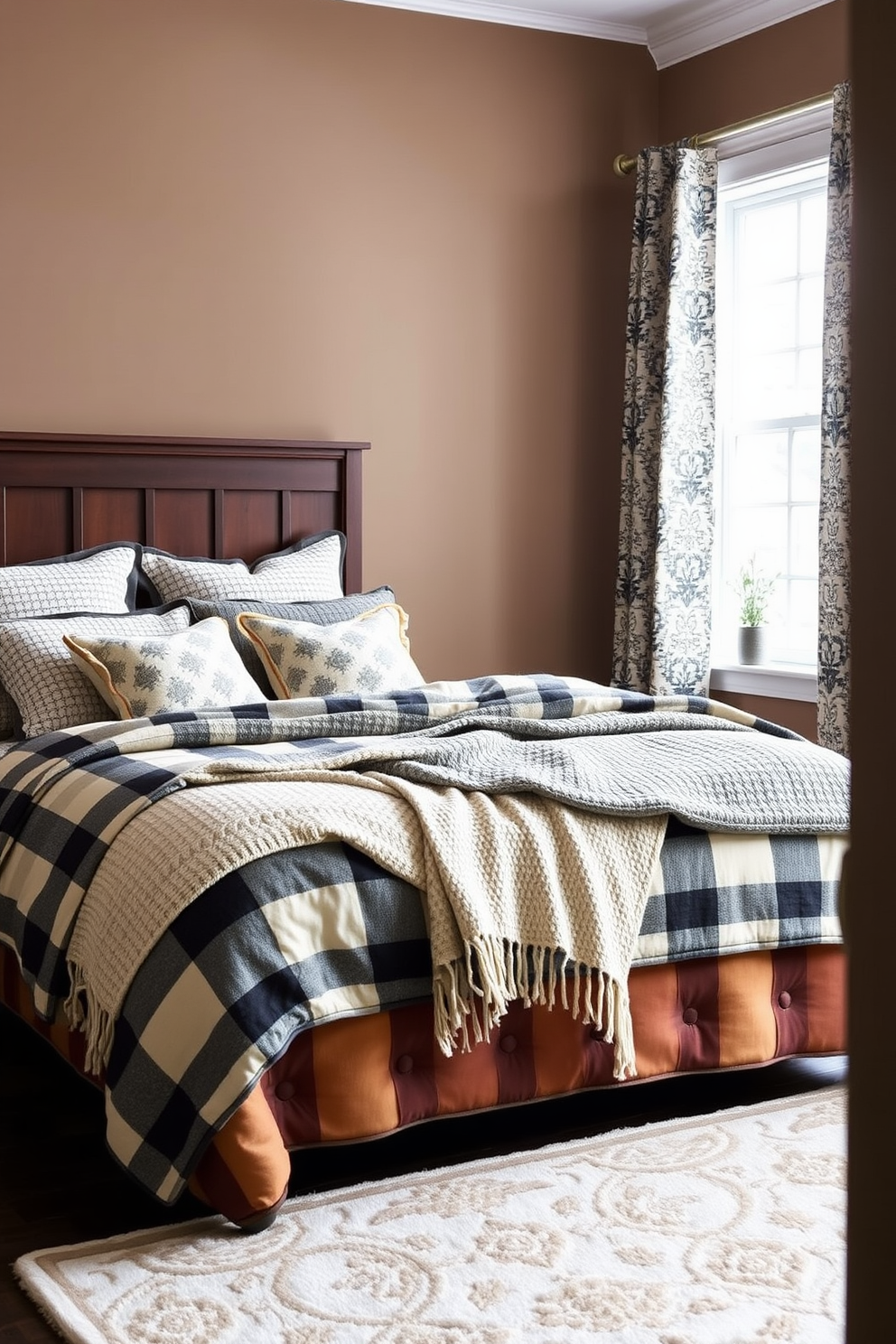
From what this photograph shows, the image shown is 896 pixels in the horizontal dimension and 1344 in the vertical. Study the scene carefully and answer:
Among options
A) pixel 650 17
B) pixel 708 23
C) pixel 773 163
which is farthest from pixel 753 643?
pixel 650 17

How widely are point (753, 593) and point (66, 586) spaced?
2.27 metres

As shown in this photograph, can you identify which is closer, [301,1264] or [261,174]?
[301,1264]

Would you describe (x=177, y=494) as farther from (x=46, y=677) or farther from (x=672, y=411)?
(x=672, y=411)

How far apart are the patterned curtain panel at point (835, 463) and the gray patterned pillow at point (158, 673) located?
171cm

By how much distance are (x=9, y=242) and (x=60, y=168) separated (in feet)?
0.91

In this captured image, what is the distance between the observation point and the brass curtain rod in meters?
4.38

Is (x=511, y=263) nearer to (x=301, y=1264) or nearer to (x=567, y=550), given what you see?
(x=567, y=550)

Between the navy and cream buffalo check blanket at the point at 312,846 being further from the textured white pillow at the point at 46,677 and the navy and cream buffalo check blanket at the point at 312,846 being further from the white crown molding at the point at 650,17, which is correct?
the white crown molding at the point at 650,17

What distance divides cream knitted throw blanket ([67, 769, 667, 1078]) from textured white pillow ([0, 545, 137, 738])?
1418mm

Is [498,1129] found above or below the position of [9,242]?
below

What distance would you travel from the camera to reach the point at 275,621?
3.82 m

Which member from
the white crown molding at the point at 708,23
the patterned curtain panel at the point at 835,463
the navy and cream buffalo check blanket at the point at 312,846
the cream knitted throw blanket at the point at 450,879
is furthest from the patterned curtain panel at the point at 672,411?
the cream knitted throw blanket at the point at 450,879

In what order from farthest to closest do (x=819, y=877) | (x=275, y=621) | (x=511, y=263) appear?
(x=511, y=263), (x=275, y=621), (x=819, y=877)

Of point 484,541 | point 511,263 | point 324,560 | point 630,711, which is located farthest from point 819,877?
point 511,263
